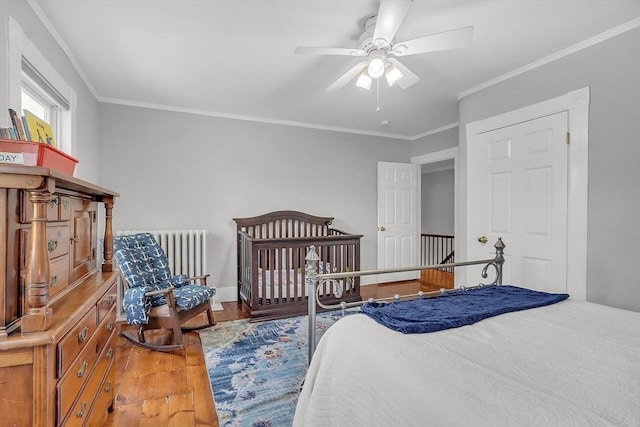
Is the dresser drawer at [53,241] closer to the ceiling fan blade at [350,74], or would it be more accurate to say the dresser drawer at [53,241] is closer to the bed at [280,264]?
the ceiling fan blade at [350,74]

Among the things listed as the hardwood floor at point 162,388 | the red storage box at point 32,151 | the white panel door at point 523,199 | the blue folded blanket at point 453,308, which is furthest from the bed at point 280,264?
the red storage box at point 32,151

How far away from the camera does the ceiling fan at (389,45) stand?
5.63 feet

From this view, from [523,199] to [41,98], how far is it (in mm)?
4018

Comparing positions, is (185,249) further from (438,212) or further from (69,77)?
(438,212)

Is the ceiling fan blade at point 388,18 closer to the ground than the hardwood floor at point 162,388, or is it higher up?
higher up

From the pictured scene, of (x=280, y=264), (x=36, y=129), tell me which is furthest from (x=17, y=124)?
(x=280, y=264)

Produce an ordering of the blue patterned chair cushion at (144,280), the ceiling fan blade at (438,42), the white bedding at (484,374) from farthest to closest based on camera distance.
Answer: the blue patterned chair cushion at (144,280), the ceiling fan blade at (438,42), the white bedding at (484,374)

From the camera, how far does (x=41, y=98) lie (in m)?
2.35

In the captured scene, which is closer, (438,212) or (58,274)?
(58,274)

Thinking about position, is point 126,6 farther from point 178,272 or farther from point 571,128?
point 571,128

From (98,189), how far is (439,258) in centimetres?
640

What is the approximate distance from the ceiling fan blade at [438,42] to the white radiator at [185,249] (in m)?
3.01

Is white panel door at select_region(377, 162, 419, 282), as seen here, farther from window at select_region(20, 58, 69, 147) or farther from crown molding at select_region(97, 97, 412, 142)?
window at select_region(20, 58, 69, 147)

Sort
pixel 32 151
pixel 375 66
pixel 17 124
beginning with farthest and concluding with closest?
pixel 375 66
pixel 17 124
pixel 32 151
